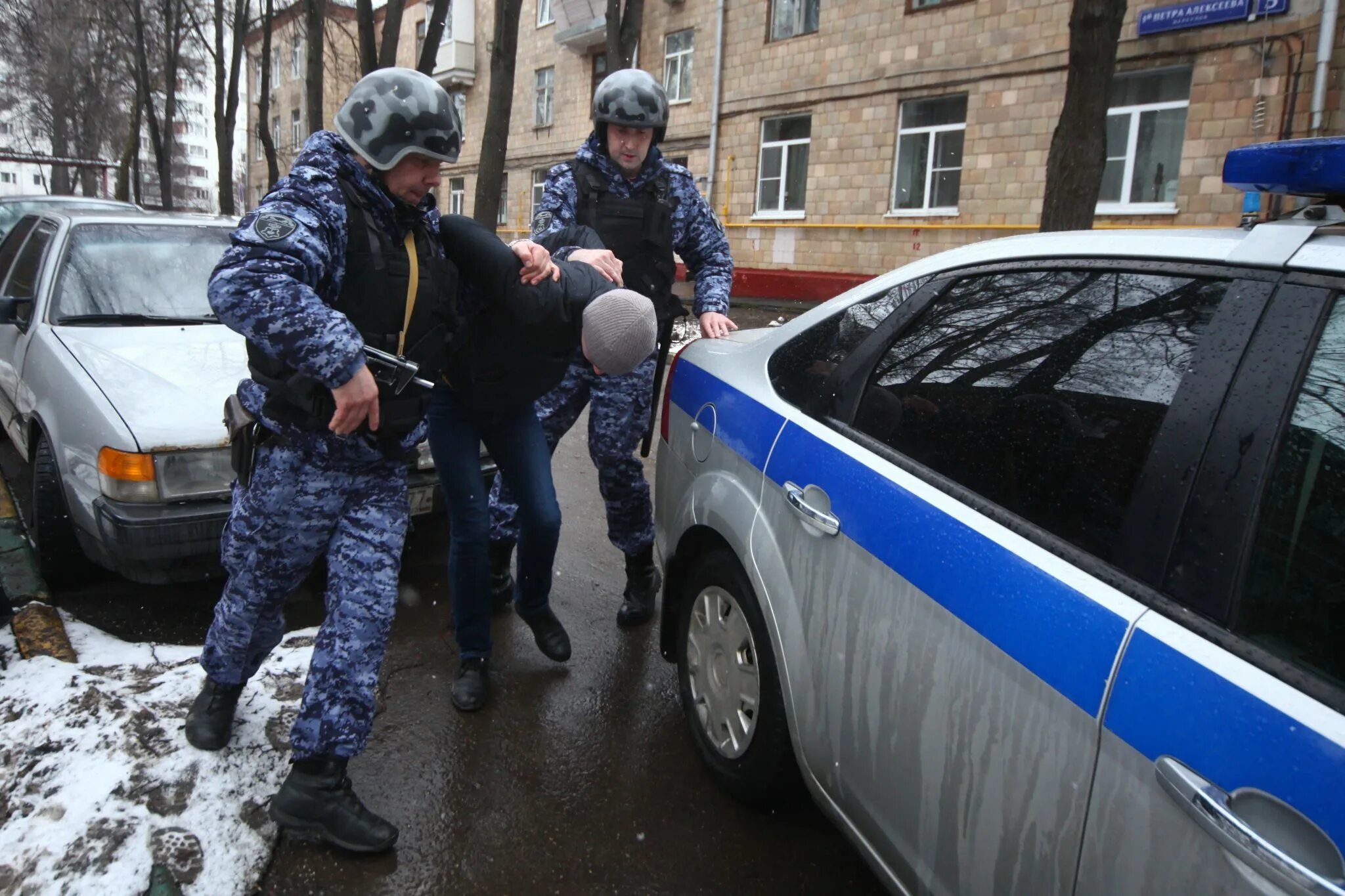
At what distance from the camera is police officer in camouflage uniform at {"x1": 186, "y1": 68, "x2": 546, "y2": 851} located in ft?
6.41

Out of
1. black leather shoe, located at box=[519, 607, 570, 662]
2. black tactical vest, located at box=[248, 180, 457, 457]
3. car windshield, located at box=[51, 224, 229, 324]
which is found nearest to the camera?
black tactical vest, located at box=[248, 180, 457, 457]

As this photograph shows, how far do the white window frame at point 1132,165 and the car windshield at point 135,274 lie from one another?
12155 millimetres

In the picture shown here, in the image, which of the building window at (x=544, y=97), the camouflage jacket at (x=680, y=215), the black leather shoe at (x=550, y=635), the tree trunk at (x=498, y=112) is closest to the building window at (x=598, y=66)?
the building window at (x=544, y=97)

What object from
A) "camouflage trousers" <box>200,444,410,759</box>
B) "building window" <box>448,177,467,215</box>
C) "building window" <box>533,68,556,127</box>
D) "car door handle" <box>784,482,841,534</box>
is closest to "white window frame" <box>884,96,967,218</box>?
"building window" <box>533,68,556,127</box>

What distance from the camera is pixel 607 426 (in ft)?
11.2

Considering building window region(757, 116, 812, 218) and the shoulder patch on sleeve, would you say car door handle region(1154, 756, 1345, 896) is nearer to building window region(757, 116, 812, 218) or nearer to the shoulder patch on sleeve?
the shoulder patch on sleeve

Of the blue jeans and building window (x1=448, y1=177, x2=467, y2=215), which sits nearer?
the blue jeans

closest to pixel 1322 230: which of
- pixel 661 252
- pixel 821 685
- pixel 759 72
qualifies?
pixel 821 685

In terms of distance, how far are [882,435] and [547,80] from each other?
26489mm

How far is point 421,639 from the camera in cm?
342

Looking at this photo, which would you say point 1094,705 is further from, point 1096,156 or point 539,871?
point 1096,156

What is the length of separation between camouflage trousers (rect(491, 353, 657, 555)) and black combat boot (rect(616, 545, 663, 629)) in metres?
0.22

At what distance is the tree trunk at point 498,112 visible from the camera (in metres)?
11.2

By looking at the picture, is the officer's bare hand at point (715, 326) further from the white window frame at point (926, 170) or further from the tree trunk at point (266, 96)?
the tree trunk at point (266, 96)
